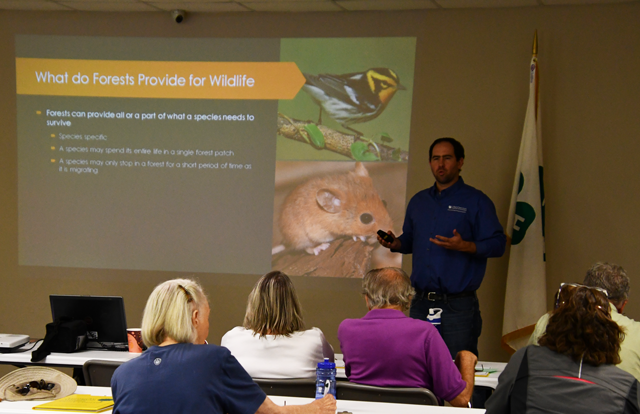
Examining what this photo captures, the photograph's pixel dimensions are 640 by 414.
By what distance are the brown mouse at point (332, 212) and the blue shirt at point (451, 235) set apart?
708 mm

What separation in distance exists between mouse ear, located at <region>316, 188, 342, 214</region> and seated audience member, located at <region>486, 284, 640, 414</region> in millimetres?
2707

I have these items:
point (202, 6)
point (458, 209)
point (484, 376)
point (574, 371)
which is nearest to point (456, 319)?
point (458, 209)

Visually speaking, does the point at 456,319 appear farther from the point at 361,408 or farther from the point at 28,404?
the point at 28,404

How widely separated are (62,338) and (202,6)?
259 centimetres

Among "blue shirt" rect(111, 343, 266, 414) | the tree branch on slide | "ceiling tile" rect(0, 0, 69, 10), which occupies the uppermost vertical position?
"ceiling tile" rect(0, 0, 69, 10)

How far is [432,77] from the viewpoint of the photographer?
4262 millimetres

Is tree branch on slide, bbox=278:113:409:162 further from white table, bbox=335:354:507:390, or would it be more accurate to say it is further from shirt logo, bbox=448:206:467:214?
white table, bbox=335:354:507:390

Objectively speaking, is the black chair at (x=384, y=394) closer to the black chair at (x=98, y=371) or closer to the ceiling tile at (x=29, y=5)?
the black chair at (x=98, y=371)

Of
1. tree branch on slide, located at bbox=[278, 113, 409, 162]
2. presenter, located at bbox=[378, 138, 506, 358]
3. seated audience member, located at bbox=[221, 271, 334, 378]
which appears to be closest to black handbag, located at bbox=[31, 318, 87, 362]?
seated audience member, located at bbox=[221, 271, 334, 378]

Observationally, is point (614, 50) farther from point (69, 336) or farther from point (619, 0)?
point (69, 336)

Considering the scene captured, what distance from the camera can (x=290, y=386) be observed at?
2.21m

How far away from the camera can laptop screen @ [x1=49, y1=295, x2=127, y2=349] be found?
10.0 feet

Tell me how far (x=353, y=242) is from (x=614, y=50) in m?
2.21

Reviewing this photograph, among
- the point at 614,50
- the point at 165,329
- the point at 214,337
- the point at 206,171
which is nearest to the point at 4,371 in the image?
the point at 214,337
